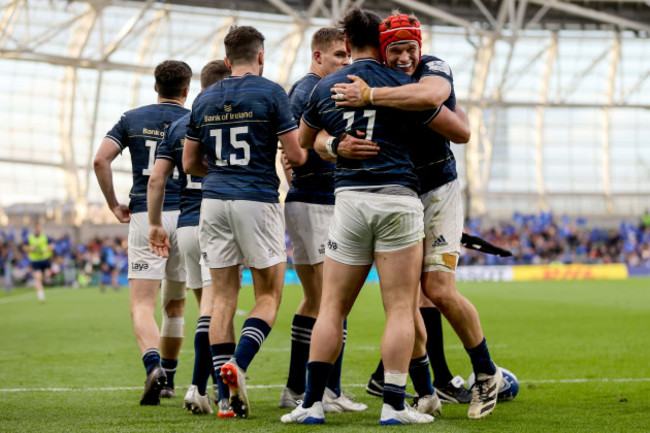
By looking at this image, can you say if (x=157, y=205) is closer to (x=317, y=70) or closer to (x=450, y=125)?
(x=317, y=70)

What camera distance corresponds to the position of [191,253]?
5.38 m

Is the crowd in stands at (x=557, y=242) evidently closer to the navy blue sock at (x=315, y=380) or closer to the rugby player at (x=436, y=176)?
the rugby player at (x=436, y=176)

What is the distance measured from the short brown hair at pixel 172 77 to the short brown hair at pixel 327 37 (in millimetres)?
942

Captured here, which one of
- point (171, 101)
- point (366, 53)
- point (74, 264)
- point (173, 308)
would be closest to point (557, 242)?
point (74, 264)

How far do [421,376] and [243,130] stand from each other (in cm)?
167

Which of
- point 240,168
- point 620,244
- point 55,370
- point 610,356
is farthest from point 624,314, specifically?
point 620,244

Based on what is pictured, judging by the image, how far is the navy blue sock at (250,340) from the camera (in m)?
4.48

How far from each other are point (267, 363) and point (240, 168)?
10.6ft

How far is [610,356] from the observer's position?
7.42m

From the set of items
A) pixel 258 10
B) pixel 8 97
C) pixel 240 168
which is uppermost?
pixel 258 10

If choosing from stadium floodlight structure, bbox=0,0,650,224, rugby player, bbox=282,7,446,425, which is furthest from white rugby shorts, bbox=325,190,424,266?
stadium floodlight structure, bbox=0,0,650,224

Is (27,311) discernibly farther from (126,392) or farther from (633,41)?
(633,41)

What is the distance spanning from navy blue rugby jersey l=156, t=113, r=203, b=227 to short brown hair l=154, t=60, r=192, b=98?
7.9 inches

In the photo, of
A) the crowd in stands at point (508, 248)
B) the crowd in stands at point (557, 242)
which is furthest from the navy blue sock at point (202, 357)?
the crowd in stands at point (557, 242)
